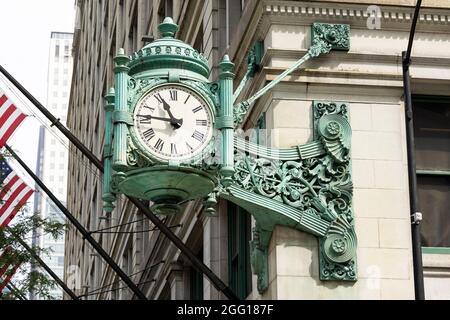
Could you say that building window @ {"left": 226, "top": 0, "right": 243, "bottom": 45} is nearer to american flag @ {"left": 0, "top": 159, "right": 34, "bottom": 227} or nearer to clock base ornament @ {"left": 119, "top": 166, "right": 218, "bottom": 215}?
american flag @ {"left": 0, "top": 159, "right": 34, "bottom": 227}

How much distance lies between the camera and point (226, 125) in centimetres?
1502

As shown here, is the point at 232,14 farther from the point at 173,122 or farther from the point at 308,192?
the point at 173,122

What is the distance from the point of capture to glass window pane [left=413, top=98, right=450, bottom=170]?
19.0 meters

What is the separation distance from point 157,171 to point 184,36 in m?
14.7

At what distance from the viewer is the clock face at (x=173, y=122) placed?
14820 mm

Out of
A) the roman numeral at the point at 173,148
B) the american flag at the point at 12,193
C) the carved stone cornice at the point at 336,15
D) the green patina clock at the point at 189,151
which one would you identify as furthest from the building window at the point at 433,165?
the american flag at the point at 12,193

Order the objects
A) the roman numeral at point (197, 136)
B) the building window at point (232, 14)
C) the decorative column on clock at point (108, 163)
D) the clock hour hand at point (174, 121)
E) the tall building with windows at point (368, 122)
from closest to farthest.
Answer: the clock hour hand at point (174, 121) → the roman numeral at point (197, 136) → the decorative column on clock at point (108, 163) → the tall building with windows at point (368, 122) → the building window at point (232, 14)

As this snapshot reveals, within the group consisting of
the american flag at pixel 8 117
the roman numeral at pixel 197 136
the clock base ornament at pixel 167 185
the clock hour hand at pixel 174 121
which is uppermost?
the american flag at pixel 8 117

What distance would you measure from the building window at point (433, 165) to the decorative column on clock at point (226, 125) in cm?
469

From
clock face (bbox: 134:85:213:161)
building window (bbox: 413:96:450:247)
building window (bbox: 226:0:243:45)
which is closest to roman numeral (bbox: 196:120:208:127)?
clock face (bbox: 134:85:213:161)

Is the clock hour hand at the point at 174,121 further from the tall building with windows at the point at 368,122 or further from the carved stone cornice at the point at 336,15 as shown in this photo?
the carved stone cornice at the point at 336,15
